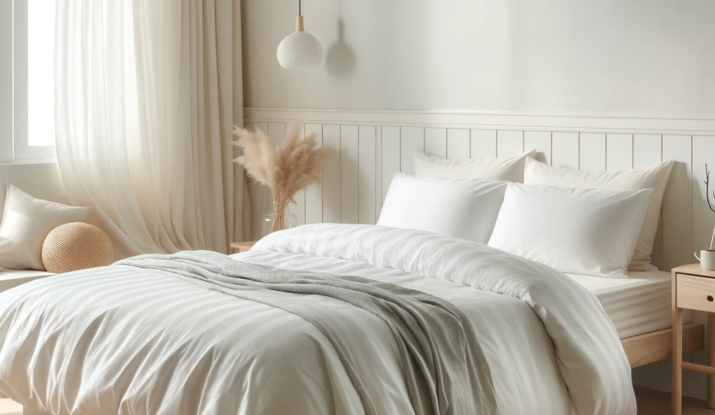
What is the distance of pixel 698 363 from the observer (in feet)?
11.0

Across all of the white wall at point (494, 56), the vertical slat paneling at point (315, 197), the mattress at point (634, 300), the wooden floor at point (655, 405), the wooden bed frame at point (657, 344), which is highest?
the white wall at point (494, 56)

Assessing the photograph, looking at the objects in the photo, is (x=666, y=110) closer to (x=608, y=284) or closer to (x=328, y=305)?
(x=608, y=284)

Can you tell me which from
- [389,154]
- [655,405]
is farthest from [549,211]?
[389,154]

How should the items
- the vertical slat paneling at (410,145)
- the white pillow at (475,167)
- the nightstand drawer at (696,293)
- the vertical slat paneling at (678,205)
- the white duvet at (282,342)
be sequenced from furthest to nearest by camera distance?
the vertical slat paneling at (410,145)
the white pillow at (475,167)
the vertical slat paneling at (678,205)
the nightstand drawer at (696,293)
the white duvet at (282,342)

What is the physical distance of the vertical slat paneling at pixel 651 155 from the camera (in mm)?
3410

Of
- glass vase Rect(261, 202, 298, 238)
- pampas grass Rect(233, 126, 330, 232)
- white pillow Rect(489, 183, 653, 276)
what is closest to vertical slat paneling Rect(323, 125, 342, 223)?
pampas grass Rect(233, 126, 330, 232)

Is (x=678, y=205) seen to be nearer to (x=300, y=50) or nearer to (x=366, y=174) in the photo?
(x=366, y=174)

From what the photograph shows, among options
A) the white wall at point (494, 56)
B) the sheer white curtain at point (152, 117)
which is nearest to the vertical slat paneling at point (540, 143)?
the white wall at point (494, 56)

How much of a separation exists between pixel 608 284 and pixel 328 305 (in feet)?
3.94

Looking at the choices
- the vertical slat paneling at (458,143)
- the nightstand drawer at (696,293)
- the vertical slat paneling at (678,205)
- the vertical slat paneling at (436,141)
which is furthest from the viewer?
the vertical slat paneling at (436,141)

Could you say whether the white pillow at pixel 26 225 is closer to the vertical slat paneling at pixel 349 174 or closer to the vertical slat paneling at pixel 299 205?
the vertical slat paneling at pixel 299 205

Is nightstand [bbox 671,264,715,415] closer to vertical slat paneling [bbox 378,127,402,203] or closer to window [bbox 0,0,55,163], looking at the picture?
vertical slat paneling [bbox 378,127,402,203]

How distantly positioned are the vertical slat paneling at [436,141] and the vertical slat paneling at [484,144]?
0.61 ft

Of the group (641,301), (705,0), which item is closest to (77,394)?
(641,301)
